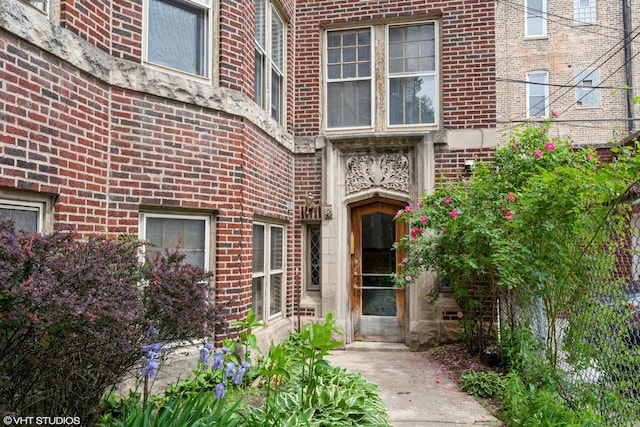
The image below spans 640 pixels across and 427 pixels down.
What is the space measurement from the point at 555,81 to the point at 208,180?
1910 centimetres

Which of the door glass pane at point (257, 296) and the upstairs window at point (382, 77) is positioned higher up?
the upstairs window at point (382, 77)

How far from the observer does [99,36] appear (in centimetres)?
463

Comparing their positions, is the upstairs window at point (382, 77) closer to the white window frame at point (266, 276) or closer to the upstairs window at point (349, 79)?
the upstairs window at point (349, 79)

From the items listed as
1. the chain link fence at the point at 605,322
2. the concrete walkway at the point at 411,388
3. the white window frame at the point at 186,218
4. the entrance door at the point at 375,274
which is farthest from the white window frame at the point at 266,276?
the chain link fence at the point at 605,322

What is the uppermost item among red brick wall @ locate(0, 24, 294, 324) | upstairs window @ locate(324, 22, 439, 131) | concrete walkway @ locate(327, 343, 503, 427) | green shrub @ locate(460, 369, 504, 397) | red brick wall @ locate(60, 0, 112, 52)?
upstairs window @ locate(324, 22, 439, 131)

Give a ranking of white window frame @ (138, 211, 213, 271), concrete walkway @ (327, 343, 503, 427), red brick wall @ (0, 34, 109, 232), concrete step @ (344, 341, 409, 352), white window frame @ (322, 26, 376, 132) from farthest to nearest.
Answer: white window frame @ (322, 26, 376, 132)
concrete step @ (344, 341, 409, 352)
white window frame @ (138, 211, 213, 271)
concrete walkway @ (327, 343, 503, 427)
red brick wall @ (0, 34, 109, 232)

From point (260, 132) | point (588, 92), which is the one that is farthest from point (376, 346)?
point (588, 92)

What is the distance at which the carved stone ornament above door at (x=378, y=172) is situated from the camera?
7.92m

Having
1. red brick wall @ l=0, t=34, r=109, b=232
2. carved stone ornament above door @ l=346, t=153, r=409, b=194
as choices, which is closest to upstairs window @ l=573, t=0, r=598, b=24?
carved stone ornament above door @ l=346, t=153, r=409, b=194

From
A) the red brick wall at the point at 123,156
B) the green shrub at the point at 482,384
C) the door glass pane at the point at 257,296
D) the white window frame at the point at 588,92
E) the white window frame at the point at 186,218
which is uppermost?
the white window frame at the point at 588,92

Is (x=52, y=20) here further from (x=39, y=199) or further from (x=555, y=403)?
(x=555, y=403)

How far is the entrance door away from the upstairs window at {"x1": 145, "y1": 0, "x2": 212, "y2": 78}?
3923 millimetres

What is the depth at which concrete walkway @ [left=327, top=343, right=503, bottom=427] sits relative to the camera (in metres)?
4.54

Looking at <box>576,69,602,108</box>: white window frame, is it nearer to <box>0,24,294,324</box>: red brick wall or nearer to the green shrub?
the green shrub
